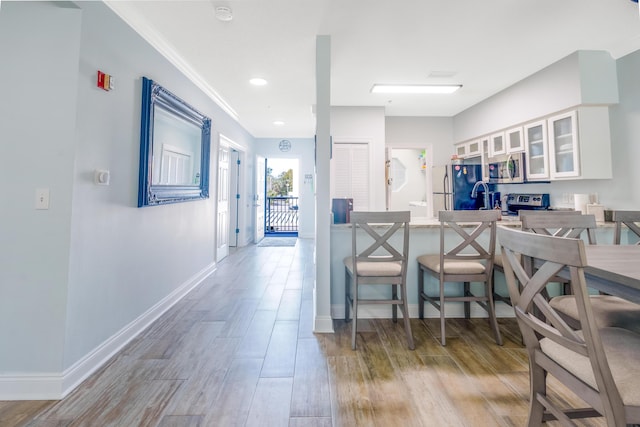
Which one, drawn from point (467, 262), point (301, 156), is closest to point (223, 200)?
point (301, 156)

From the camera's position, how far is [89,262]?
5.77 feet

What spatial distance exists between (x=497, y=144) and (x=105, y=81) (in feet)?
15.0

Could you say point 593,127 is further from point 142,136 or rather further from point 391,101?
point 142,136

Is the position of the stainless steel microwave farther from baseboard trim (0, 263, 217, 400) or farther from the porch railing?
the porch railing

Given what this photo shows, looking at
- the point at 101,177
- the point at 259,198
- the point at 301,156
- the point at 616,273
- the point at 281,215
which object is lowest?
the point at 616,273

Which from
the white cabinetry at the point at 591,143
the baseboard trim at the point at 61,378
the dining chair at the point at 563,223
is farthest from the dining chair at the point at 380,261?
the white cabinetry at the point at 591,143

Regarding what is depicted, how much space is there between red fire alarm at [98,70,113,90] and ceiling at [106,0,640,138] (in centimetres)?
49

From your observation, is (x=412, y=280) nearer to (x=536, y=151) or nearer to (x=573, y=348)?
(x=573, y=348)

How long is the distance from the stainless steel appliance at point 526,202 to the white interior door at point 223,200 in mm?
4473

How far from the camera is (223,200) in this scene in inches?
193

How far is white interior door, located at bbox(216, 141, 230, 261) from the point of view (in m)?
4.66

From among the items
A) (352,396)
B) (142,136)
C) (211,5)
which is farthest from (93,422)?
(211,5)

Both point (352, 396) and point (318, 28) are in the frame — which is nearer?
point (352, 396)

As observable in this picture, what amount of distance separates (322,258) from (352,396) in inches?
41.6
